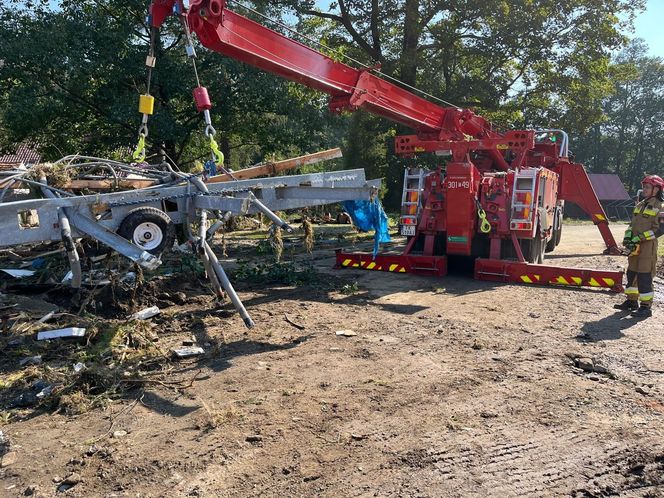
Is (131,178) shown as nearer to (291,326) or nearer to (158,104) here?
(291,326)

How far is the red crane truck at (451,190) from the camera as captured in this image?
8.27m

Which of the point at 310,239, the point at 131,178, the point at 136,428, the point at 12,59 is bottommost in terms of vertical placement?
the point at 136,428

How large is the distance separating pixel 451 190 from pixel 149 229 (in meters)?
5.45

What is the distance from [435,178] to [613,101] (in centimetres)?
5808

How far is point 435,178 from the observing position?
9.66 m

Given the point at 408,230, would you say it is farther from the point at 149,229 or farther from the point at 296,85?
the point at 296,85

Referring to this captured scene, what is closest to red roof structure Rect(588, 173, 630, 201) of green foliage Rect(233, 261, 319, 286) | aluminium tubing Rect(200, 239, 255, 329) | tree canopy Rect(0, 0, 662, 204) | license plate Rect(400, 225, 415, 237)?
tree canopy Rect(0, 0, 662, 204)

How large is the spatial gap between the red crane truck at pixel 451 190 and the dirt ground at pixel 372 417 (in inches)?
99.8

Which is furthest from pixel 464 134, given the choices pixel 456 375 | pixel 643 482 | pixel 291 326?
pixel 643 482

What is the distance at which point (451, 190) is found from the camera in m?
9.15

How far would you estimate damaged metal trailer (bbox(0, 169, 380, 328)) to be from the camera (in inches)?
190

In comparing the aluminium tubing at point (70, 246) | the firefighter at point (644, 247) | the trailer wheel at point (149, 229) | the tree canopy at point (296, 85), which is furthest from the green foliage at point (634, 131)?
the aluminium tubing at point (70, 246)

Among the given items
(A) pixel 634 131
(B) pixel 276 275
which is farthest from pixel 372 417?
(A) pixel 634 131

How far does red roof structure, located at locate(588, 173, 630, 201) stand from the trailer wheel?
123ft
